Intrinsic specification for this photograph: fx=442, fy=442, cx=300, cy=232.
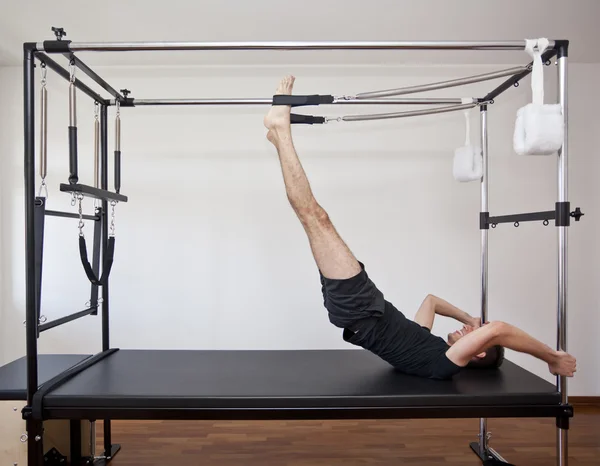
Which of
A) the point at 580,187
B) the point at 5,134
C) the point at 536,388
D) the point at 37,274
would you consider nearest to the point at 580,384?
the point at 580,187

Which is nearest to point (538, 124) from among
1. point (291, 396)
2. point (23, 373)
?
point (291, 396)

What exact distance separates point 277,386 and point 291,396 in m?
0.12

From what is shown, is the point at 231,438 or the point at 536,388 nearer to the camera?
the point at 536,388

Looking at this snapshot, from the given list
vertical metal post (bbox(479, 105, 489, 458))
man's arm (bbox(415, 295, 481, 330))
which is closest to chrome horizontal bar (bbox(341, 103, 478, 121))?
vertical metal post (bbox(479, 105, 489, 458))

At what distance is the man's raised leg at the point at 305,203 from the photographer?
1.74 metres

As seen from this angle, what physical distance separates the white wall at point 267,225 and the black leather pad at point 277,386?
1.00 metres

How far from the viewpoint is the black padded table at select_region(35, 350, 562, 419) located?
1.56m

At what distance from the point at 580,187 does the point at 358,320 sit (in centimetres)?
223

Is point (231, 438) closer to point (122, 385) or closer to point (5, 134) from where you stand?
point (122, 385)

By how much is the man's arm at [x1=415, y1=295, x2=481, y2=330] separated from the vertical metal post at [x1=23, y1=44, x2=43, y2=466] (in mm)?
1700

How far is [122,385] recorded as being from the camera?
1685mm

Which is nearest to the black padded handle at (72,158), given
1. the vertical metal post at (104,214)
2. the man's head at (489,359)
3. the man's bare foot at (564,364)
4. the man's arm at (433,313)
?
the vertical metal post at (104,214)

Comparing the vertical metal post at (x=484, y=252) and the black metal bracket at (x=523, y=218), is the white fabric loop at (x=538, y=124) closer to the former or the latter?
the black metal bracket at (x=523, y=218)

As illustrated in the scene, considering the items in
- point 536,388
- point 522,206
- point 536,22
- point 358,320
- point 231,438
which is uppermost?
point 536,22
